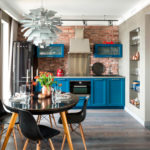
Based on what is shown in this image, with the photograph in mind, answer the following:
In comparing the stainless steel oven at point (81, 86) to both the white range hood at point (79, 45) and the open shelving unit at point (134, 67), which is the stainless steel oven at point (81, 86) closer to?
the white range hood at point (79, 45)

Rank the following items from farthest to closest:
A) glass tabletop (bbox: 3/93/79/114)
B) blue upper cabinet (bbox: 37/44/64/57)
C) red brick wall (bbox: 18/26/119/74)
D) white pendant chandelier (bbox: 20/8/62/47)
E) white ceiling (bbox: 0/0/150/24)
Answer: red brick wall (bbox: 18/26/119/74) → blue upper cabinet (bbox: 37/44/64/57) → white ceiling (bbox: 0/0/150/24) → white pendant chandelier (bbox: 20/8/62/47) → glass tabletop (bbox: 3/93/79/114)

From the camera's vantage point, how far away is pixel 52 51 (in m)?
6.56

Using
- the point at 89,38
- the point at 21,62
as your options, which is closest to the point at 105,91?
the point at 89,38

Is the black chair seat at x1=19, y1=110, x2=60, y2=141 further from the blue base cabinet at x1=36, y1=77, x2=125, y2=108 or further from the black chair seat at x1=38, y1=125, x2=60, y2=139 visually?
the blue base cabinet at x1=36, y1=77, x2=125, y2=108

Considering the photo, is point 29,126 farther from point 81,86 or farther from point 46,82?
point 81,86

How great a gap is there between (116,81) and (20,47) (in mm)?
2917

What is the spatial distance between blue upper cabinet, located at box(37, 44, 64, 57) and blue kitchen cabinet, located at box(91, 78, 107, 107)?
54.9 inches

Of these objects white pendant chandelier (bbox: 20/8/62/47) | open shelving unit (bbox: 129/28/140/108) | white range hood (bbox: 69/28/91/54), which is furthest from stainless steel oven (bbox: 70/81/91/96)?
white pendant chandelier (bbox: 20/8/62/47)

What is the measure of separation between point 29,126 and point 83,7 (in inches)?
145

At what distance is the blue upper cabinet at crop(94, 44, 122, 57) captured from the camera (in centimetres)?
657

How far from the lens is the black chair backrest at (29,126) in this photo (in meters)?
2.49

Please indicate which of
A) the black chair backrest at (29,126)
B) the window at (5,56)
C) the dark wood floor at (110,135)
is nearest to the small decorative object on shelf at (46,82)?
the dark wood floor at (110,135)

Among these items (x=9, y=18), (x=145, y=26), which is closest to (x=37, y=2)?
(x=9, y=18)

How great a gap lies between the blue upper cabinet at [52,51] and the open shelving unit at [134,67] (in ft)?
6.95
